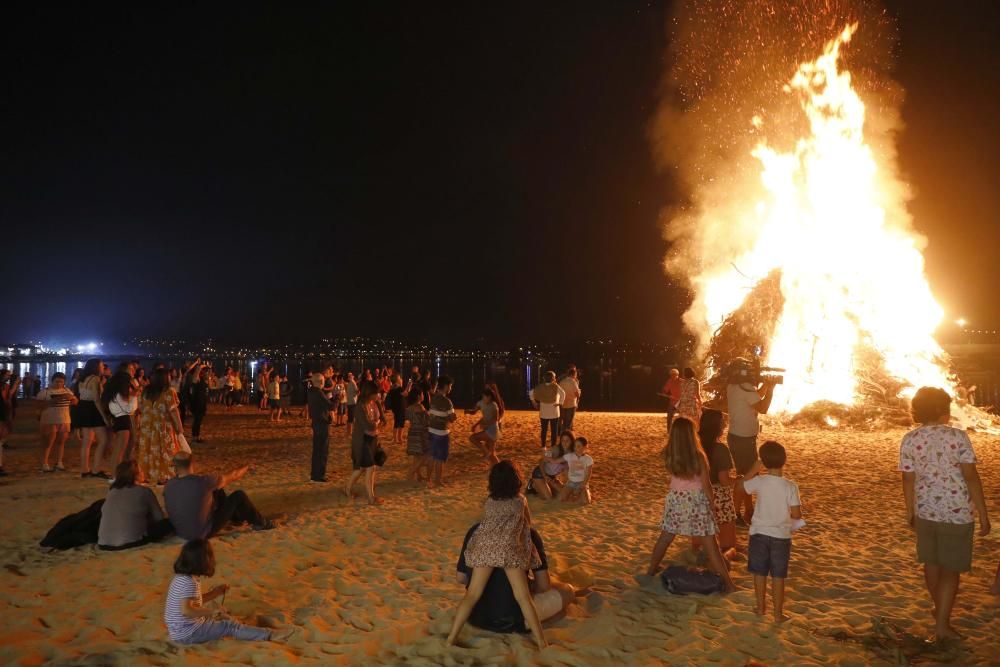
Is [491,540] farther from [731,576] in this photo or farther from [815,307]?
[815,307]

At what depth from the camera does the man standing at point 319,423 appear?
10.3 metres

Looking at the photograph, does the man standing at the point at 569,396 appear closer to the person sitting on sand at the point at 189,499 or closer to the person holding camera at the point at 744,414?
the person holding camera at the point at 744,414

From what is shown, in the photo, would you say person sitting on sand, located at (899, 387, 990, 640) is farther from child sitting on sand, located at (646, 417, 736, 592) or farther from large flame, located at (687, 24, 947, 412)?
large flame, located at (687, 24, 947, 412)

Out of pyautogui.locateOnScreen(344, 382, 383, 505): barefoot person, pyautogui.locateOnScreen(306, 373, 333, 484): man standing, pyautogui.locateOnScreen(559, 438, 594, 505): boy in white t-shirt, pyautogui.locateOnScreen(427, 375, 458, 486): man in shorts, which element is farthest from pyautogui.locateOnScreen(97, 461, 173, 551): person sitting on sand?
pyautogui.locateOnScreen(559, 438, 594, 505): boy in white t-shirt

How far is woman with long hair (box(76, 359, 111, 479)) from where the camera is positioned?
1027cm

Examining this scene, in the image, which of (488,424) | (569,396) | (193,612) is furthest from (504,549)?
(569,396)

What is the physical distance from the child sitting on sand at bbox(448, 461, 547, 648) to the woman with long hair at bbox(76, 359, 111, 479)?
26.8ft

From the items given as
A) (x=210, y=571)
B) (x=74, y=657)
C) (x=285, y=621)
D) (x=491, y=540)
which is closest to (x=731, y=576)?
(x=491, y=540)

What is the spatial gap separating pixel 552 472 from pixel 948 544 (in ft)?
18.2

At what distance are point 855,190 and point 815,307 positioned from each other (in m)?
3.95

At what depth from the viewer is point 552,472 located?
31.4 feet

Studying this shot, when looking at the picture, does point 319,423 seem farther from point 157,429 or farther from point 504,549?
point 504,549

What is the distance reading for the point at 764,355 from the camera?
72.3ft

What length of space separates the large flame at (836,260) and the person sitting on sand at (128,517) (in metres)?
17.9
